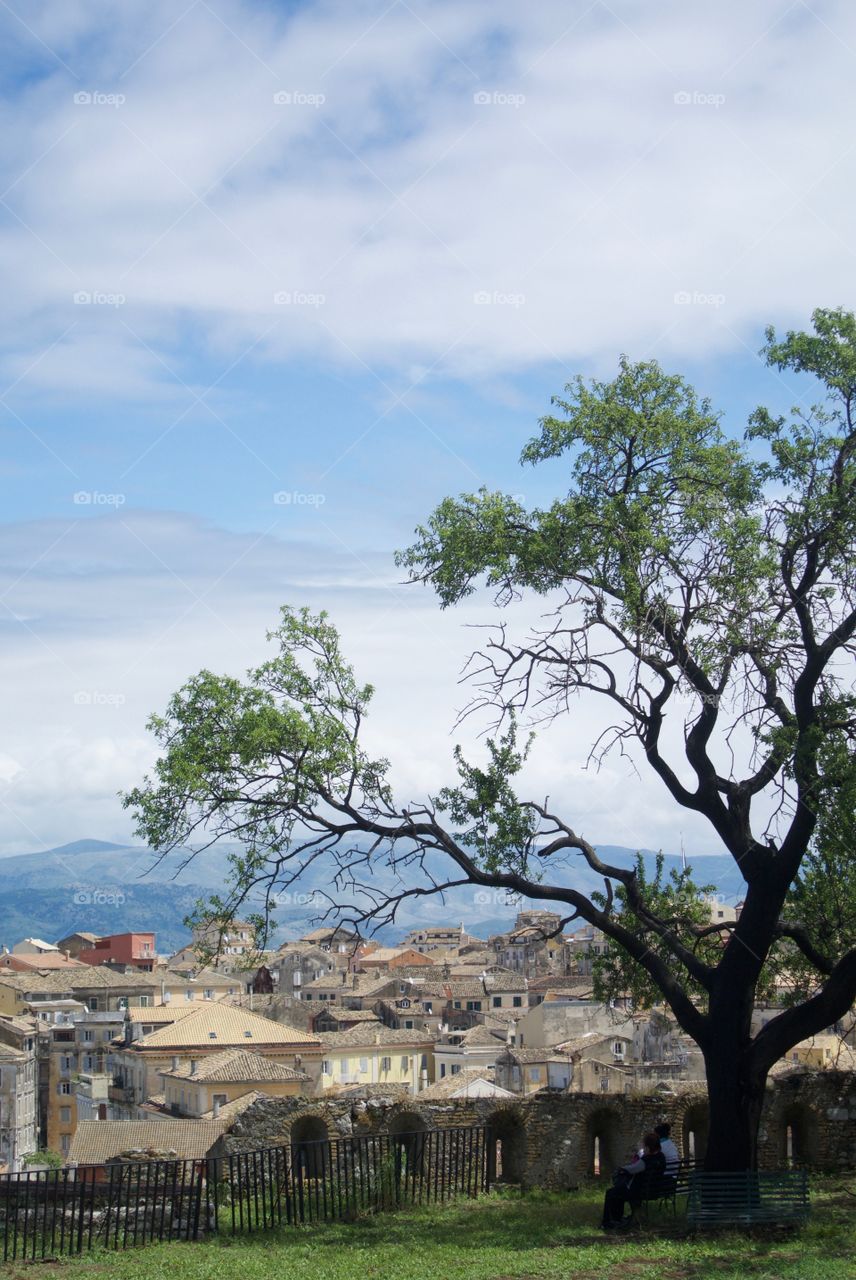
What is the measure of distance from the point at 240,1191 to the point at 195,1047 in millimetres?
50298

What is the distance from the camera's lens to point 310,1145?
64.5 feet

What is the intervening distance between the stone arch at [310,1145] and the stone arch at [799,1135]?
769 cm

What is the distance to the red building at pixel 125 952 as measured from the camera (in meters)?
141

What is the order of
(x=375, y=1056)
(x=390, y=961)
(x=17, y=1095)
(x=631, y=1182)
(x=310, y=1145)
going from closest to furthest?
(x=631, y=1182) → (x=310, y=1145) → (x=17, y=1095) → (x=375, y=1056) → (x=390, y=961)

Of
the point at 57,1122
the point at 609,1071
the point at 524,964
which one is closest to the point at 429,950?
the point at 524,964

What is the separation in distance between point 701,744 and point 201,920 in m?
7.71

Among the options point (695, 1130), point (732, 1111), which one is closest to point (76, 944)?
point (695, 1130)

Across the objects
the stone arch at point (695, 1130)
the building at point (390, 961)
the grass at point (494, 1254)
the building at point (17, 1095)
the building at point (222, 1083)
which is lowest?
the building at point (17, 1095)

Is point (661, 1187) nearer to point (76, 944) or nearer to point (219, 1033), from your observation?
point (219, 1033)

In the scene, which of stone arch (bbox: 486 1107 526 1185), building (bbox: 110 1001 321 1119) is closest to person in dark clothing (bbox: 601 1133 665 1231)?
stone arch (bbox: 486 1107 526 1185)

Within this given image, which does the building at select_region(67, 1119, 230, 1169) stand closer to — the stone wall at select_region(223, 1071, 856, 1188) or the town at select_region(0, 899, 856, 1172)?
the town at select_region(0, 899, 856, 1172)

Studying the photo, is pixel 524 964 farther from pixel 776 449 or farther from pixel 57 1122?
→ pixel 776 449

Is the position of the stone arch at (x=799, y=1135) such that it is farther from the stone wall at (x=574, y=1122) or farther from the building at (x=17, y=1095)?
the building at (x=17, y=1095)

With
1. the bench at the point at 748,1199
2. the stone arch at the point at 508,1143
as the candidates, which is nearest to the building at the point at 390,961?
the stone arch at the point at 508,1143
